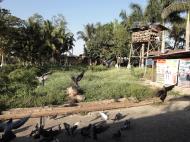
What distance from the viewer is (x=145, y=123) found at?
12898 mm

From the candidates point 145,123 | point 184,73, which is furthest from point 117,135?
point 184,73

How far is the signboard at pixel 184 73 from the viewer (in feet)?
72.5

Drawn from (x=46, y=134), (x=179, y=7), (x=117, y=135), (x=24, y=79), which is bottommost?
(x=117, y=135)

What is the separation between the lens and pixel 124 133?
1159 cm

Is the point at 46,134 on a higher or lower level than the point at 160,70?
lower

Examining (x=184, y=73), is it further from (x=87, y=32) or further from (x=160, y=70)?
(x=87, y=32)

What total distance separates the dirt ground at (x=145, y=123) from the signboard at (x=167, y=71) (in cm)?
638

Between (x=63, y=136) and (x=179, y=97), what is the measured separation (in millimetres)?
8661

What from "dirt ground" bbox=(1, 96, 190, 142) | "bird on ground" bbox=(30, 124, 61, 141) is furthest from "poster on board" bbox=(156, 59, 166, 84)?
"bird on ground" bbox=(30, 124, 61, 141)

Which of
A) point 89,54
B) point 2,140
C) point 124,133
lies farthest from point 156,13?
point 2,140

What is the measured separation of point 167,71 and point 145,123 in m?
11.5

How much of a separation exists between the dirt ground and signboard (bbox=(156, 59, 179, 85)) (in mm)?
6375

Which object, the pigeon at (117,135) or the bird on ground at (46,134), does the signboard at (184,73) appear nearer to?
the pigeon at (117,135)

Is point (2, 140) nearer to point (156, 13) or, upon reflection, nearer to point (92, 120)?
point (92, 120)
